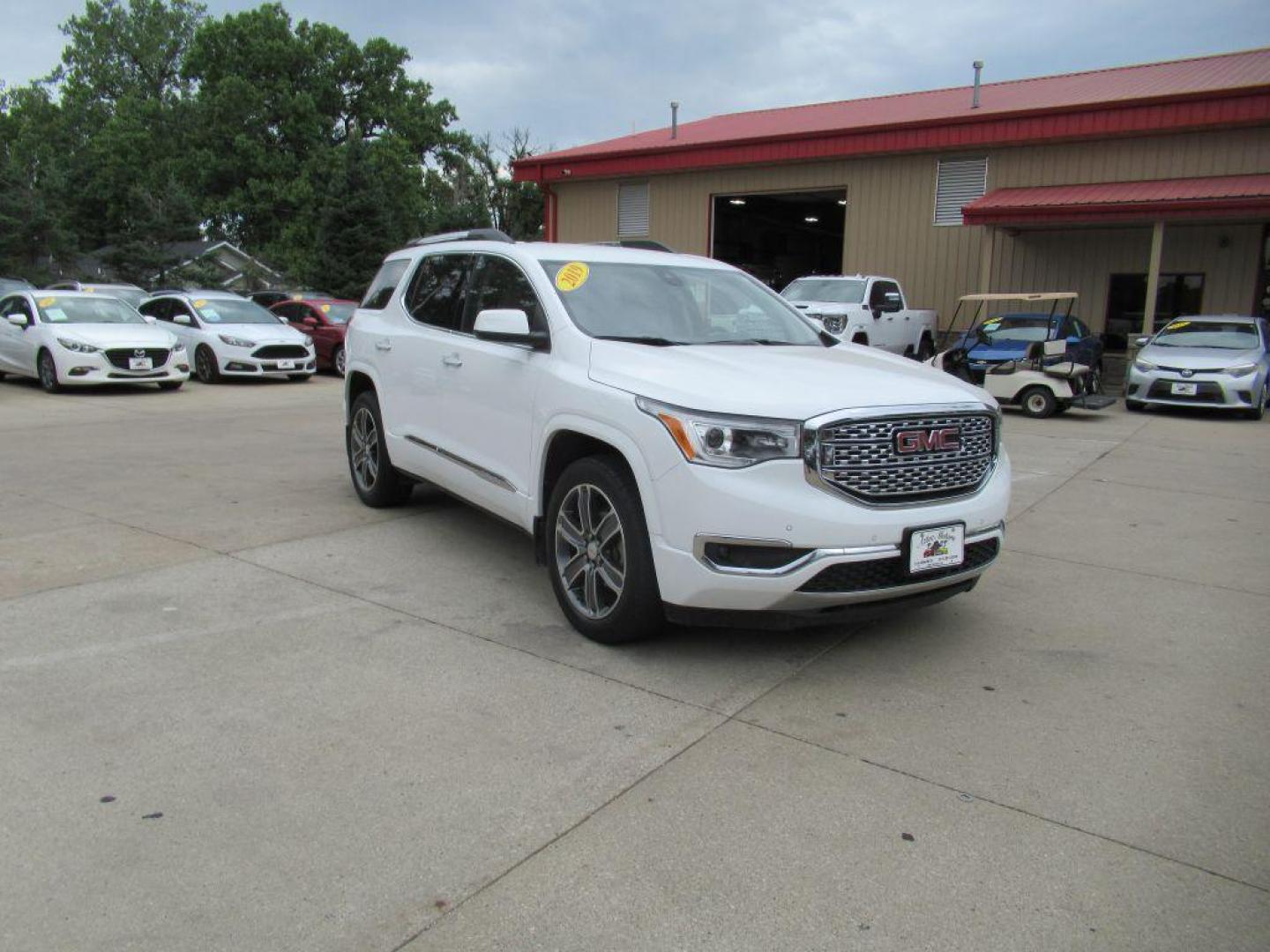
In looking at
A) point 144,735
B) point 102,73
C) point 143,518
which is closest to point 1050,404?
point 143,518

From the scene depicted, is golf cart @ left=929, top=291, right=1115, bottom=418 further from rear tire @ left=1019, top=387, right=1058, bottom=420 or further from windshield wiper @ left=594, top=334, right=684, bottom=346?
windshield wiper @ left=594, top=334, right=684, bottom=346

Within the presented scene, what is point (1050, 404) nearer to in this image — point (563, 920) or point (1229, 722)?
point (1229, 722)

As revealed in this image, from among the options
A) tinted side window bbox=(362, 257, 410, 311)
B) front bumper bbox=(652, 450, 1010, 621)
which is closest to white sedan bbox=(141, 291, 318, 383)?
tinted side window bbox=(362, 257, 410, 311)

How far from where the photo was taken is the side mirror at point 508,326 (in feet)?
15.6

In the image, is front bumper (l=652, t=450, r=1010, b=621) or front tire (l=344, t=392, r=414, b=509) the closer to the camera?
front bumper (l=652, t=450, r=1010, b=621)

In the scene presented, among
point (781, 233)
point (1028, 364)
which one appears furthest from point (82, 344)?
point (781, 233)

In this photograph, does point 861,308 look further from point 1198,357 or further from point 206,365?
point 206,365

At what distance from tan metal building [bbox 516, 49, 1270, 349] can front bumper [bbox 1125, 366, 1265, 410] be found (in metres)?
4.29

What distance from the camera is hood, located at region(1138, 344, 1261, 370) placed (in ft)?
47.8

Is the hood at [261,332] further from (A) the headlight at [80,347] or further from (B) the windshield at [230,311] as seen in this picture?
(A) the headlight at [80,347]

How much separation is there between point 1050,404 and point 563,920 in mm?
13167

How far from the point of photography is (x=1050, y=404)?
1407cm

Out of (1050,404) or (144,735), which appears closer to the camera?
(144,735)

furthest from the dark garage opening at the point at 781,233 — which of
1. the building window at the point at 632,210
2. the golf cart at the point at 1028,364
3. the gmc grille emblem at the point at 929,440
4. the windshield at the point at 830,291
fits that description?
the gmc grille emblem at the point at 929,440
